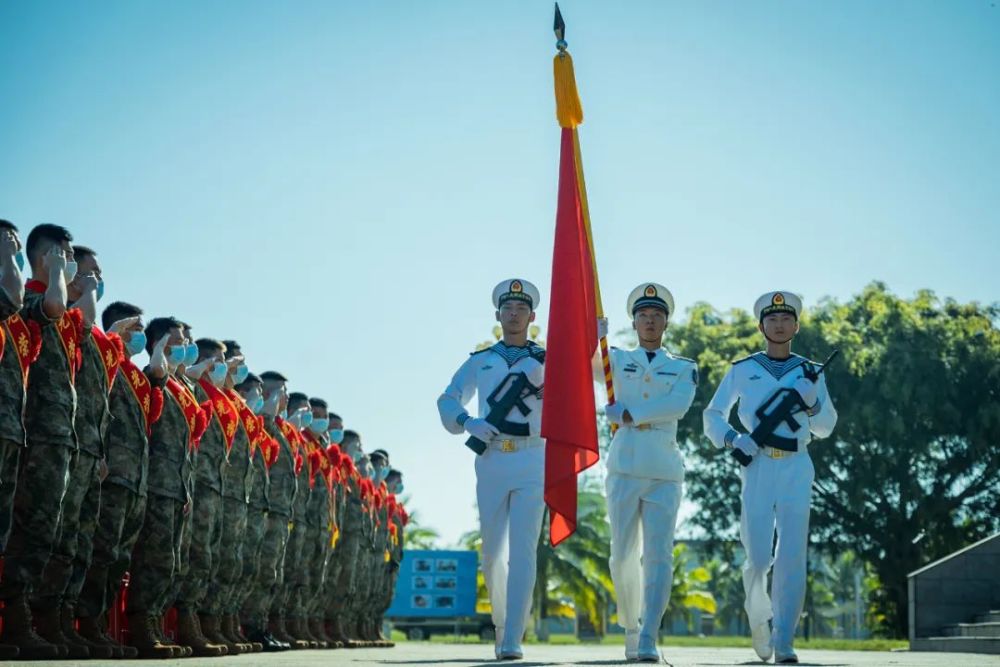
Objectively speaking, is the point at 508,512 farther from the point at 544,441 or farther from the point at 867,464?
the point at 867,464

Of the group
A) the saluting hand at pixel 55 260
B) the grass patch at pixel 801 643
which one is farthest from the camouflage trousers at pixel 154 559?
the grass patch at pixel 801 643

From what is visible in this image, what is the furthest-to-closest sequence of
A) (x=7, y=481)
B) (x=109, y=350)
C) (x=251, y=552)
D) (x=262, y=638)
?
1. (x=262, y=638)
2. (x=251, y=552)
3. (x=109, y=350)
4. (x=7, y=481)

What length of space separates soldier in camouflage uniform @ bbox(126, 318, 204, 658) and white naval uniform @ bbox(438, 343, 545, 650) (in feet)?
6.01

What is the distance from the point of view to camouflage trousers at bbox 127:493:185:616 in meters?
9.89

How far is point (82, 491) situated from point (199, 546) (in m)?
2.43

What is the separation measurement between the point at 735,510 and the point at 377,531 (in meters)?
19.0

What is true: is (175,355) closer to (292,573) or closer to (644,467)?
(644,467)

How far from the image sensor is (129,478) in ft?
30.9

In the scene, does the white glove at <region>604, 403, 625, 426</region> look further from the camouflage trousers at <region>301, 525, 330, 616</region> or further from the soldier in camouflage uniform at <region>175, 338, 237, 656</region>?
the camouflage trousers at <region>301, 525, 330, 616</region>

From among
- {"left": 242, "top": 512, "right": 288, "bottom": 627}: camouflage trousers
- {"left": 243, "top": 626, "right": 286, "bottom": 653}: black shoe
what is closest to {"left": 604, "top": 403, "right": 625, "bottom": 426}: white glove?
{"left": 242, "top": 512, "right": 288, "bottom": 627}: camouflage trousers

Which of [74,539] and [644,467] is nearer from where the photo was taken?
[74,539]

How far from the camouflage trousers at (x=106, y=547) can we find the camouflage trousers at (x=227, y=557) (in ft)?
7.66

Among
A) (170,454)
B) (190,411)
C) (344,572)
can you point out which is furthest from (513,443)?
(344,572)

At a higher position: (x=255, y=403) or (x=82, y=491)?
(x=255, y=403)
